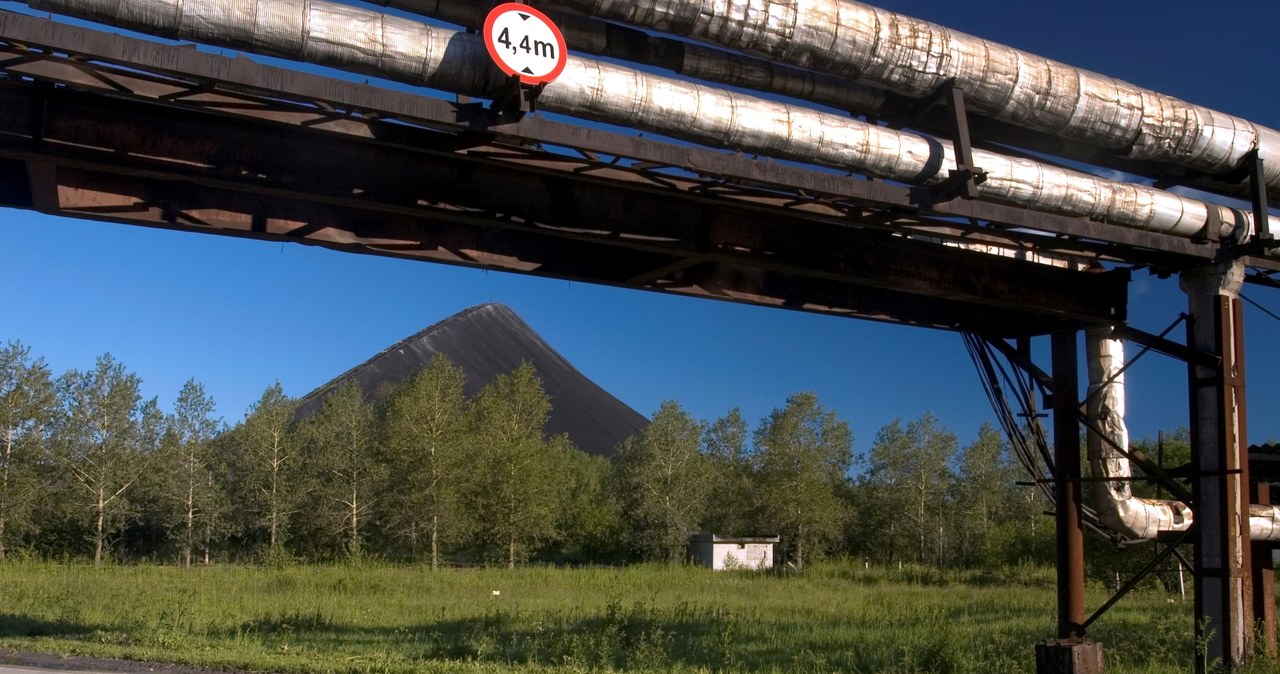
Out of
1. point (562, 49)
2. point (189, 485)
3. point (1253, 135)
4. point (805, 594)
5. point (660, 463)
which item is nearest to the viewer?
point (562, 49)

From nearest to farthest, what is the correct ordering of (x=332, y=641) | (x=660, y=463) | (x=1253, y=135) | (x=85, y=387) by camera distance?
1. (x=1253, y=135)
2. (x=332, y=641)
3. (x=85, y=387)
4. (x=660, y=463)

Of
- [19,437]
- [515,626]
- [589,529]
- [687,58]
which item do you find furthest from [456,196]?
[589,529]

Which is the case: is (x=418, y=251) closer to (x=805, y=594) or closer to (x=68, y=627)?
(x=68, y=627)

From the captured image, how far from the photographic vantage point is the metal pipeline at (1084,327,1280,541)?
11992 millimetres

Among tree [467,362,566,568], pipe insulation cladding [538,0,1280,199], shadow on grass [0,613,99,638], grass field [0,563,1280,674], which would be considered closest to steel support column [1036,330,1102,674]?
grass field [0,563,1280,674]

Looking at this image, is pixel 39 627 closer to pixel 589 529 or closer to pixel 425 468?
pixel 425 468

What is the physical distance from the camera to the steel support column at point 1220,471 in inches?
435

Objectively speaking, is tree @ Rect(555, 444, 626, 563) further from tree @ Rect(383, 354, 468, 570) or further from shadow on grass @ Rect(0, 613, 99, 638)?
shadow on grass @ Rect(0, 613, 99, 638)

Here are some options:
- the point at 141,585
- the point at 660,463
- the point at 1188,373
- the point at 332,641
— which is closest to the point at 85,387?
the point at 141,585

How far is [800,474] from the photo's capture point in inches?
2120

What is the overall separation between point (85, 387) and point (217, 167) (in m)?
42.7

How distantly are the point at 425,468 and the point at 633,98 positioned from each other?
4174cm

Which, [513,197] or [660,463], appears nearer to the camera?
[513,197]

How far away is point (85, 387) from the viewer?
1754 inches
